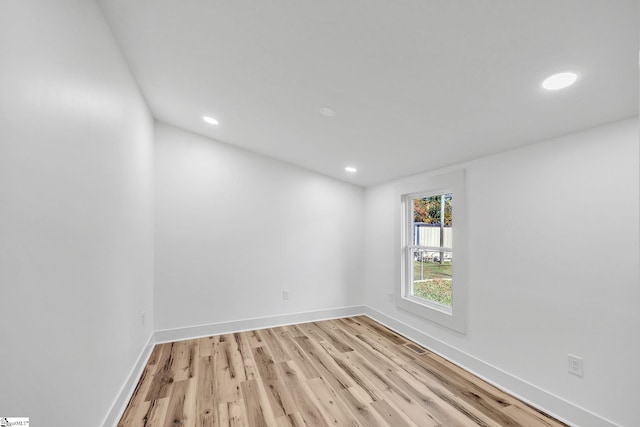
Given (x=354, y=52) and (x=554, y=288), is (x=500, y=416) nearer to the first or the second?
(x=554, y=288)

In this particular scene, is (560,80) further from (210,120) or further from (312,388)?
(210,120)

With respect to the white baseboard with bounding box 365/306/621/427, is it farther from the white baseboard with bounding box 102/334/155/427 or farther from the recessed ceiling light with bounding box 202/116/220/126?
the recessed ceiling light with bounding box 202/116/220/126

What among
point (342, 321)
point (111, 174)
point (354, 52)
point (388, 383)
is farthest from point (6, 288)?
point (342, 321)

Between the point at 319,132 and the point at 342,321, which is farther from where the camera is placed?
the point at 342,321

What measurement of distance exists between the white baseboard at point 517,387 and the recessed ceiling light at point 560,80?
195 centimetres

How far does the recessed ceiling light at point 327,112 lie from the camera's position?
2.08 m

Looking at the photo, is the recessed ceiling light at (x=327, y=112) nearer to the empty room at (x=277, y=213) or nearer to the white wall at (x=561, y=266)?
the empty room at (x=277, y=213)

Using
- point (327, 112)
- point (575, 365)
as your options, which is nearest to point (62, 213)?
point (327, 112)

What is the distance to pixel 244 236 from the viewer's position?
3.44m

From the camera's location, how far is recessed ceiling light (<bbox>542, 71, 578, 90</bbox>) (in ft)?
4.32

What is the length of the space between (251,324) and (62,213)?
2647 millimetres

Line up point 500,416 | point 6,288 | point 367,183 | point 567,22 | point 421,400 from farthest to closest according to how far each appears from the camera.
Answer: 1. point 367,183
2. point 421,400
3. point 500,416
4. point 567,22
5. point 6,288

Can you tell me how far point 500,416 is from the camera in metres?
1.85

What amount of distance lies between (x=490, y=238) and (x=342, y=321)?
2231 millimetres
